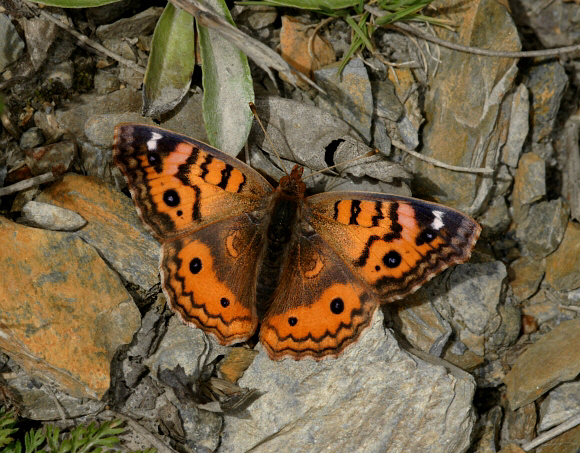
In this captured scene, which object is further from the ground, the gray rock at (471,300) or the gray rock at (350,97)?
the gray rock at (350,97)

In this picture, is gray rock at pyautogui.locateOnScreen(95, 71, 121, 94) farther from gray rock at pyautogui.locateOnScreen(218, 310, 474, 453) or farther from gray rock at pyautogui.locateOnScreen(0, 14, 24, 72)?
gray rock at pyautogui.locateOnScreen(218, 310, 474, 453)

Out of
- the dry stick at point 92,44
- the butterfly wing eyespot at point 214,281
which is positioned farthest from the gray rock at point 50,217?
the dry stick at point 92,44

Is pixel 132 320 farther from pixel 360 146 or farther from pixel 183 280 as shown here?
pixel 360 146

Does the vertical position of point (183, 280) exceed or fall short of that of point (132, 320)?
it exceeds it

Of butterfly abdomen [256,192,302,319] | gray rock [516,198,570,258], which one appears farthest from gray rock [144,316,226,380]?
gray rock [516,198,570,258]

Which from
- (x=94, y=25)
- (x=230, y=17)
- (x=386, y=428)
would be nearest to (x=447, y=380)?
(x=386, y=428)

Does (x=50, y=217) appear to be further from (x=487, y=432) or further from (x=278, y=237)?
(x=487, y=432)

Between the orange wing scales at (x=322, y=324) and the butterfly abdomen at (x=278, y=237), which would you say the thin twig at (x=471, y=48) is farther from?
the orange wing scales at (x=322, y=324)
